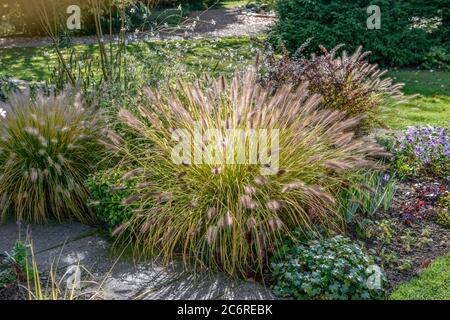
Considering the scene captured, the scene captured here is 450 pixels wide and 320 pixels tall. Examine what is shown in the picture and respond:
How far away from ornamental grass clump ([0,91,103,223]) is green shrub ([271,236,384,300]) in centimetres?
174

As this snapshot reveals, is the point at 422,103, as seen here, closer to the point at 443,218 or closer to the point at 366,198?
the point at 443,218

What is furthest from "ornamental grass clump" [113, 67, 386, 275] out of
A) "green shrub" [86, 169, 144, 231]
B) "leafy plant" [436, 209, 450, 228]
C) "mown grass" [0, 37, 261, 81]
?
"mown grass" [0, 37, 261, 81]

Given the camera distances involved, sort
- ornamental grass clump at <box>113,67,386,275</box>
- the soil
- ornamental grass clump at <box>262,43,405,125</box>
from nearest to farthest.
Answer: ornamental grass clump at <box>113,67,386,275</box>
the soil
ornamental grass clump at <box>262,43,405,125</box>

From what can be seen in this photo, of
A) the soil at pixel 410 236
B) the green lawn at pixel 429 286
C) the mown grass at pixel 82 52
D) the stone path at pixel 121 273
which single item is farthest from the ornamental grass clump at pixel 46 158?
the mown grass at pixel 82 52

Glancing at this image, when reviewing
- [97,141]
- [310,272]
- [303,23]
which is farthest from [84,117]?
[303,23]

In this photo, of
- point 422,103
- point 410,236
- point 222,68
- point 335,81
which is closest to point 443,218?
point 410,236

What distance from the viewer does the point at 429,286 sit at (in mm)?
3787

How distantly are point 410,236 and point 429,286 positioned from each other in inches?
27.0

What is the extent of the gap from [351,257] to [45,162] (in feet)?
7.94

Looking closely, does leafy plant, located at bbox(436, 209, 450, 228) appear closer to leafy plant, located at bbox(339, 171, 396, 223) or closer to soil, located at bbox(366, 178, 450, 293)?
soil, located at bbox(366, 178, 450, 293)

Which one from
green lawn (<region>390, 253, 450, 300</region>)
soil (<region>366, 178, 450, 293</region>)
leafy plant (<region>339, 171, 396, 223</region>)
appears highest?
leafy plant (<region>339, 171, 396, 223</region>)

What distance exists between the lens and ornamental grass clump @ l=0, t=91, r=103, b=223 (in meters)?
4.52

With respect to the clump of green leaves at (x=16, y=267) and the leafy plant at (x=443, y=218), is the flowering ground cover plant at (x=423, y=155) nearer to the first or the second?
the leafy plant at (x=443, y=218)
